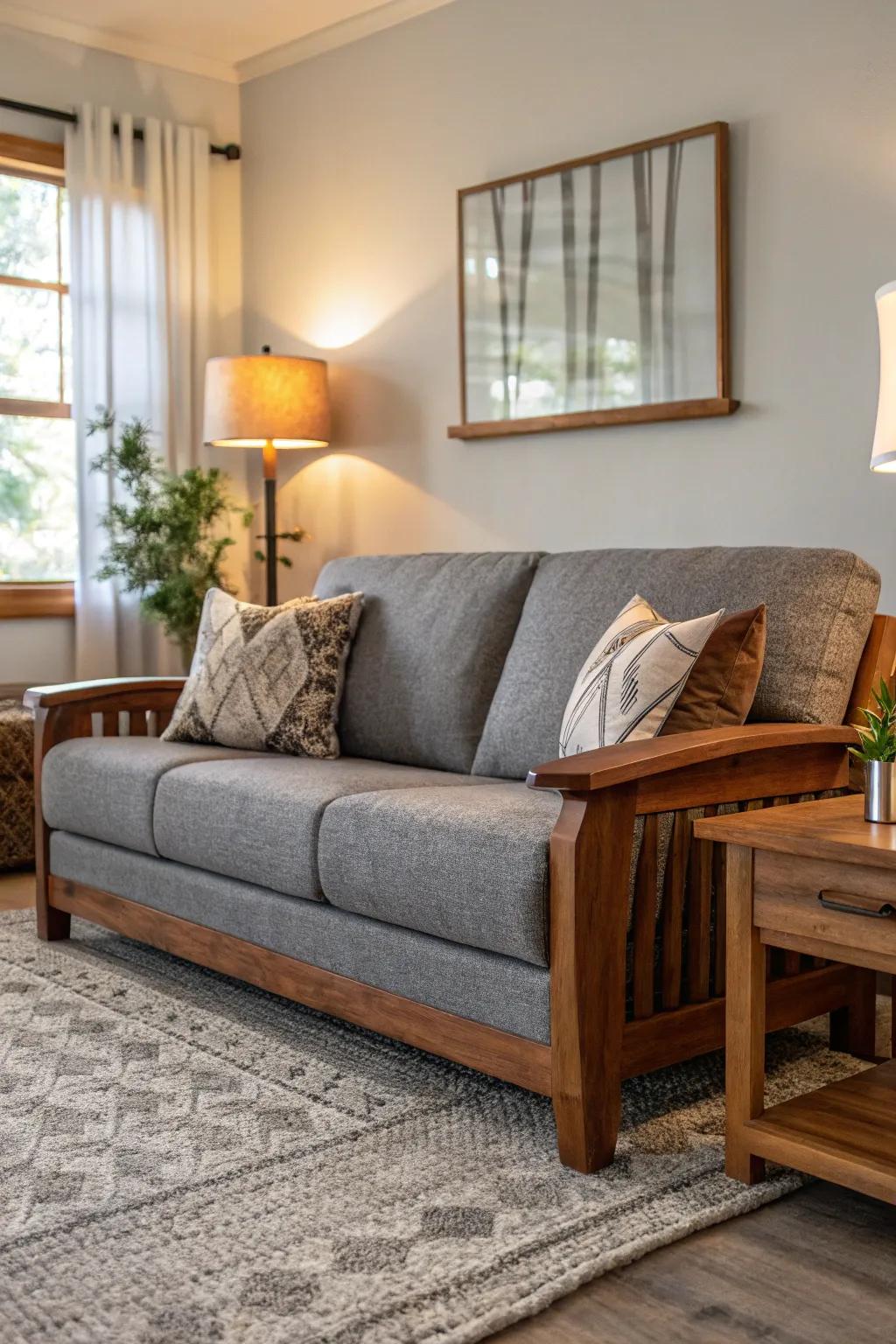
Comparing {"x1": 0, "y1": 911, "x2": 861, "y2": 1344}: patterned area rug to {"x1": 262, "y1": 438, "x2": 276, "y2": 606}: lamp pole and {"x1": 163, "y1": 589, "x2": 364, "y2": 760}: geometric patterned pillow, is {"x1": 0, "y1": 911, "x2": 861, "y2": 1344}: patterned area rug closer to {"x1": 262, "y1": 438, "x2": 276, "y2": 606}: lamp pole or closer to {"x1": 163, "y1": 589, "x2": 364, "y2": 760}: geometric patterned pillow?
{"x1": 163, "y1": 589, "x2": 364, "y2": 760}: geometric patterned pillow

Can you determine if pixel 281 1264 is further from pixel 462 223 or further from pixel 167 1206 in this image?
pixel 462 223

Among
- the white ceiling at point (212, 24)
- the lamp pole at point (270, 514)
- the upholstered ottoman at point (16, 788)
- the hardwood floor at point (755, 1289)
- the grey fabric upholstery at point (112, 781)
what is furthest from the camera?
the lamp pole at point (270, 514)

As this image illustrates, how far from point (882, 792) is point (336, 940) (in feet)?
3.35

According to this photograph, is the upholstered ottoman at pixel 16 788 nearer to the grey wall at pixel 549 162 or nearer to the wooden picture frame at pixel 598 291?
the grey wall at pixel 549 162

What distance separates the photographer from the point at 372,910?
2342 millimetres

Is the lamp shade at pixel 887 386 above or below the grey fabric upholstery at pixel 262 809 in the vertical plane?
above

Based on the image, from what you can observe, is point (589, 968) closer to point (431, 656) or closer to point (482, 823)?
point (482, 823)

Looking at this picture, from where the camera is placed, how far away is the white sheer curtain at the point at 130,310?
4.68 meters

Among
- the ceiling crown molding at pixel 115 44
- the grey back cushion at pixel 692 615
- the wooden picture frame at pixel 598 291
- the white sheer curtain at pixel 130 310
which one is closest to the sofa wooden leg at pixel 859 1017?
the grey back cushion at pixel 692 615

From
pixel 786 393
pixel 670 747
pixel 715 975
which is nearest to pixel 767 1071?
pixel 715 975

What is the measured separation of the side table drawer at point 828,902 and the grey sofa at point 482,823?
213mm

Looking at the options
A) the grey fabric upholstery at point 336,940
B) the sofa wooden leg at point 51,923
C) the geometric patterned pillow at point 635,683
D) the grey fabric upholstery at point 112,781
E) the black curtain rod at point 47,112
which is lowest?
the sofa wooden leg at point 51,923

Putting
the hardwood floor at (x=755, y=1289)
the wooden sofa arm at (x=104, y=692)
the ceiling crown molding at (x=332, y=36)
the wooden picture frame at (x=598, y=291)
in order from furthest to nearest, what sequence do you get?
the ceiling crown molding at (x=332, y=36) → the wooden picture frame at (x=598, y=291) → the wooden sofa arm at (x=104, y=692) → the hardwood floor at (x=755, y=1289)

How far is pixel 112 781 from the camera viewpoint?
3.04 metres
